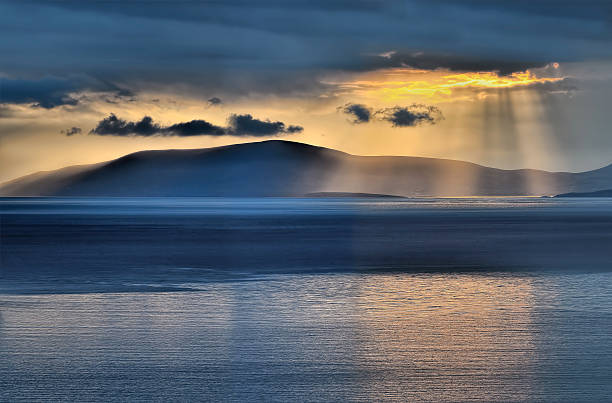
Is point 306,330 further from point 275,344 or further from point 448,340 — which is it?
point 448,340

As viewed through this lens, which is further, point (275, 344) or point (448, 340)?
point (448, 340)

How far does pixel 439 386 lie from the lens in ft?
30.7

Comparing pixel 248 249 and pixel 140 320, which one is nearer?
pixel 140 320

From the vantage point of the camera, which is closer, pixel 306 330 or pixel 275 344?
pixel 275 344

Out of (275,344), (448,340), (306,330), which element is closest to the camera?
(275,344)

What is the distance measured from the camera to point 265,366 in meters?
10.4

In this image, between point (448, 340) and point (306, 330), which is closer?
point (448, 340)

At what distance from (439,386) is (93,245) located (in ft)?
92.9

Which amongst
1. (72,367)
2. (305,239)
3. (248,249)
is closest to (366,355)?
(72,367)

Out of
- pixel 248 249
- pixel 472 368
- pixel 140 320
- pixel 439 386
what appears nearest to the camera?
pixel 439 386

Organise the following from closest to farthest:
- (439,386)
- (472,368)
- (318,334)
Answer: (439,386), (472,368), (318,334)

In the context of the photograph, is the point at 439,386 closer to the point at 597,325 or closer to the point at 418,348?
the point at 418,348

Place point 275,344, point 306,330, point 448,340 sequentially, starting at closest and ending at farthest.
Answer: point 275,344, point 448,340, point 306,330

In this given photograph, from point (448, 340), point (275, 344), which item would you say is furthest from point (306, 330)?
point (448, 340)
